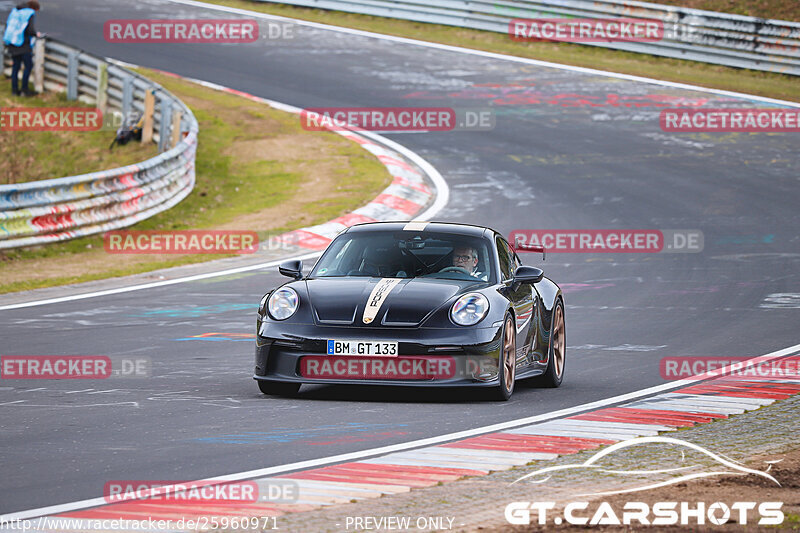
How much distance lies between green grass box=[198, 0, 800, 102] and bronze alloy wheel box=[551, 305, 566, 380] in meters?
20.7

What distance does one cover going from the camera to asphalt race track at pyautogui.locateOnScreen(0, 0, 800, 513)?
765cm

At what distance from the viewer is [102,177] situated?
18.5 meters

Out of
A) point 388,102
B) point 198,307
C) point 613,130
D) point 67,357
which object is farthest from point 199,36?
point 67,357

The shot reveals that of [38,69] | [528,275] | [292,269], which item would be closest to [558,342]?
[528,275]

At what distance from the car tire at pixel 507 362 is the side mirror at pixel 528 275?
1.50 feet

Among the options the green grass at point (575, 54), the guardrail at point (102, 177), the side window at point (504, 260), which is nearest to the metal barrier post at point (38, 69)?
the guardrail at point (102, 177)

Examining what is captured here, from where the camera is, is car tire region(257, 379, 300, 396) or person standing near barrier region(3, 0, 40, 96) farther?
person standing near barrier region(3, 0, 40, 96)

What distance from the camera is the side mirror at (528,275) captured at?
988 centimetres

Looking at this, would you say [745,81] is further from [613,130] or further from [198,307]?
[198,307]

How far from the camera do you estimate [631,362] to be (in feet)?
36.5

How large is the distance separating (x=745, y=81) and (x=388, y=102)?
903 cm

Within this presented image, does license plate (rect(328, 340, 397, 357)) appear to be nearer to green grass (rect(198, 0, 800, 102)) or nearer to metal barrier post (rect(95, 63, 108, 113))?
metal barrier post (rect(95, 63, 108, 113))

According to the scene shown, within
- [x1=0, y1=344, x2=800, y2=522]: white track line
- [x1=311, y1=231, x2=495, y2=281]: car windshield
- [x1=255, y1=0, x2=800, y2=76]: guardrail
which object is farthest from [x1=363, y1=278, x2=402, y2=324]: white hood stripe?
[x1=255, y1=0, x2=800, y2=76]: guardrail

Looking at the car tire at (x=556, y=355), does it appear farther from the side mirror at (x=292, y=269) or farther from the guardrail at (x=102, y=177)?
the guardrail at (x=102, y=177)
